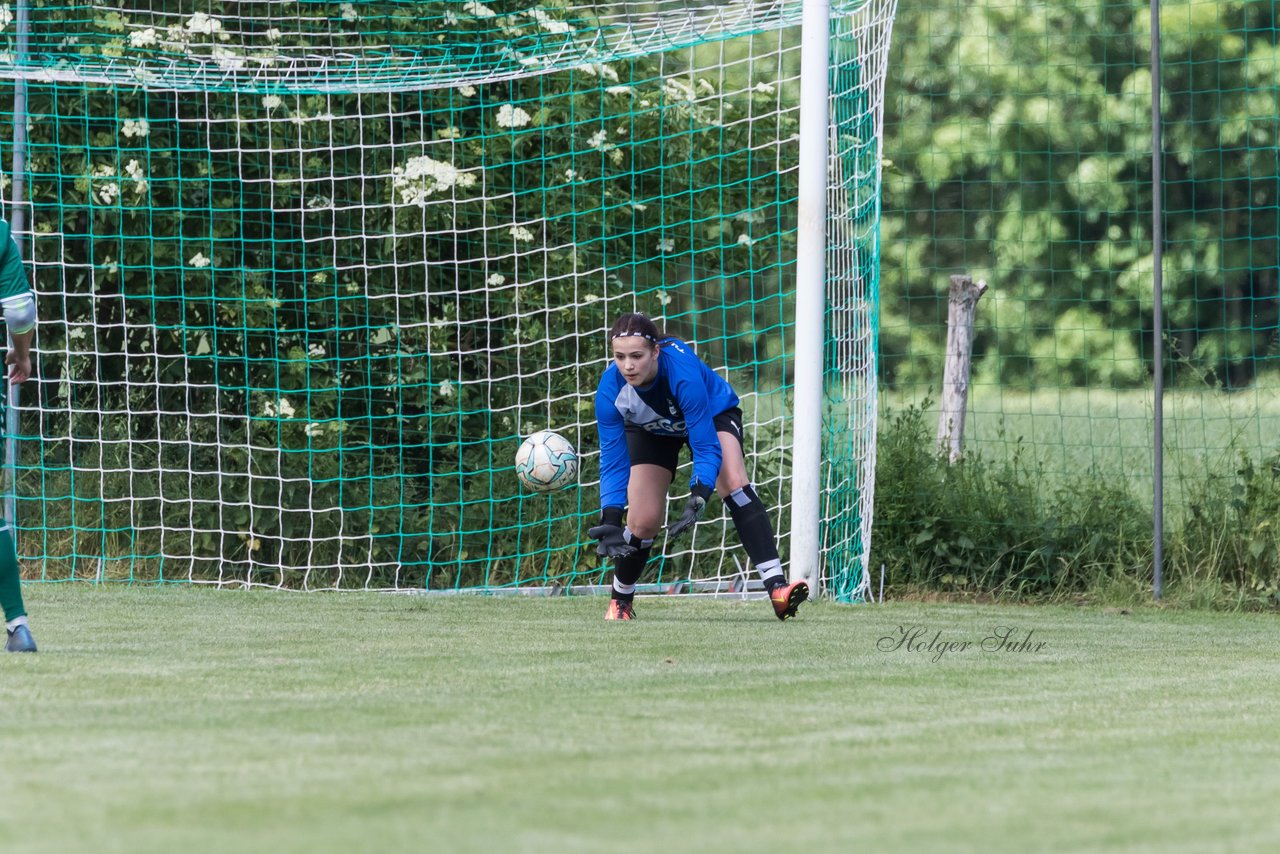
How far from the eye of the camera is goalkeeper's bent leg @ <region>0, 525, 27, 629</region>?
5688 mm

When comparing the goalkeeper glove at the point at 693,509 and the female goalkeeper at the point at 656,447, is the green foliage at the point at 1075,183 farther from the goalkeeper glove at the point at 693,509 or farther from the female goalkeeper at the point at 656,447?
the goalkeeper glove at the point at 693,509

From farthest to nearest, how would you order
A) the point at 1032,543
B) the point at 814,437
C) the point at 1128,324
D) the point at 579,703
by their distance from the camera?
the point at 1128,324
the point at 1032,543
the point at 814,437
the point at 579,703

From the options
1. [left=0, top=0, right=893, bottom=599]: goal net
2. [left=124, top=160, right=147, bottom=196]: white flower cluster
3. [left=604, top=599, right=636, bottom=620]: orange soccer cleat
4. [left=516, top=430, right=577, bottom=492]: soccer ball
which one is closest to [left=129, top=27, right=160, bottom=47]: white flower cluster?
[left=0, top=0, right=893, bottom=599]: goal net

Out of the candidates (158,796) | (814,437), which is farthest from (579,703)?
(814,437)

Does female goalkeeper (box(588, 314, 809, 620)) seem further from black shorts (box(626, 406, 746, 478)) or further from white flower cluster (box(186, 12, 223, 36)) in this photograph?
white flower cluster (box(186, 12, 223, 36))

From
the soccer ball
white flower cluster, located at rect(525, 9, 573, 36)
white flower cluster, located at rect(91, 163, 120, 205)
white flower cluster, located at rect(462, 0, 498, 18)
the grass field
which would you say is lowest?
the grass field

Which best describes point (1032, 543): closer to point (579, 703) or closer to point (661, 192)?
point (661, 192)

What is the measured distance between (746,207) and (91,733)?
7.16 meters

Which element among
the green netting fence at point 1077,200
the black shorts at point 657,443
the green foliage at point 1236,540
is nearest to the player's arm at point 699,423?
the black shorts at point 657,443

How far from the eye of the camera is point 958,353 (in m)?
11.2

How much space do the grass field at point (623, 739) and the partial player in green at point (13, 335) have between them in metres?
0.15

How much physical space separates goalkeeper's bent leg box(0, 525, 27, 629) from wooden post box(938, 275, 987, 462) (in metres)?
6.58

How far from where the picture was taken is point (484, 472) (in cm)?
1026

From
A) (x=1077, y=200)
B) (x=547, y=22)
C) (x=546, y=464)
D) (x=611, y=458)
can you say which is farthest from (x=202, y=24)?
(x=1077, y=200)
